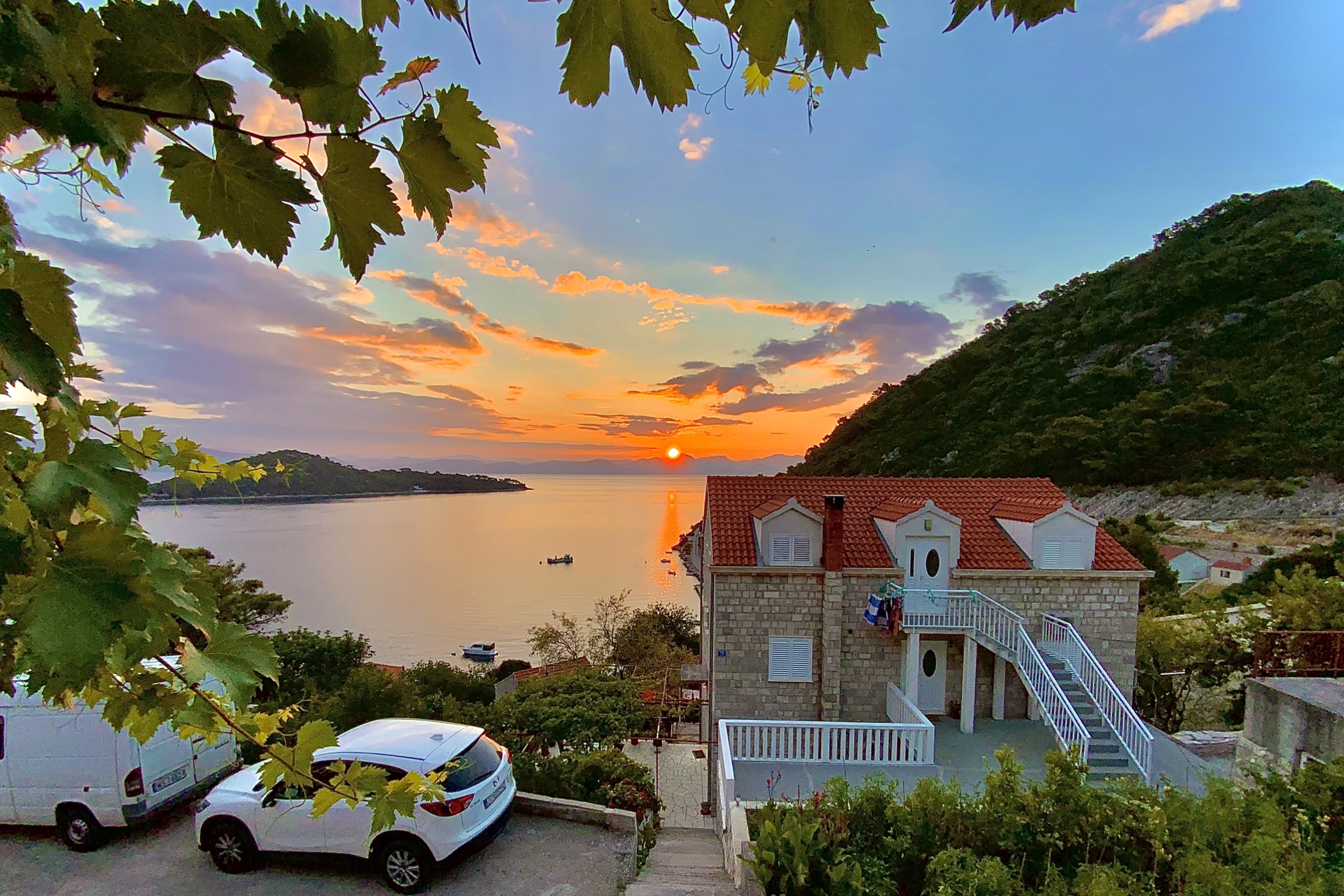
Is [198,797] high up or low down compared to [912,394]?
down

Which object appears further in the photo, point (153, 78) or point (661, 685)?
point (661, 685)

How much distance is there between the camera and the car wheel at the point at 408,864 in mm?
5812

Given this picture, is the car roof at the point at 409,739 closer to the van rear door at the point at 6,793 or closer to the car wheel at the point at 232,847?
the car wheel at the point at 232,847

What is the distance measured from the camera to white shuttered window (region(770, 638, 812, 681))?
12.0m

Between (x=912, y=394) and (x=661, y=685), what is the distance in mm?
43181

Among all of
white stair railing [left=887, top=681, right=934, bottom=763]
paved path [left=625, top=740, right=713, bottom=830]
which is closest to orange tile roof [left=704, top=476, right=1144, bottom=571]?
white stair railing [left=887, top=681, right=934, bottom=763]

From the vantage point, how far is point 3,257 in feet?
2.43

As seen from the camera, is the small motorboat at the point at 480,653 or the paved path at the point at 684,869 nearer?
the paved path at the point at 684,869

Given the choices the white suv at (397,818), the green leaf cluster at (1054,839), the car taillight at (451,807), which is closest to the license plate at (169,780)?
the white suv at (397,818)

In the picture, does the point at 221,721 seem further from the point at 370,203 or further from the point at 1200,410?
the point at 1200,410

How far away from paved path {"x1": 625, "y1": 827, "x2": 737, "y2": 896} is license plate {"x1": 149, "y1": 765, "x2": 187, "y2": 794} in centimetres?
574

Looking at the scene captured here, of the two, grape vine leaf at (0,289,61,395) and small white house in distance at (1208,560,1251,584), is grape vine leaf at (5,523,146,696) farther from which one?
small white house in distance at (1208,560,1251,584)

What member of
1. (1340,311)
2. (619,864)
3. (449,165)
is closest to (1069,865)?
(619,864)

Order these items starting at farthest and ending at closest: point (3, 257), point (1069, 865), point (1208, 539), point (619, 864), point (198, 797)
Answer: point (1208, 539) → point (198, 797) → point (619, 864) → point (1069, 865) → point (3, 257)
